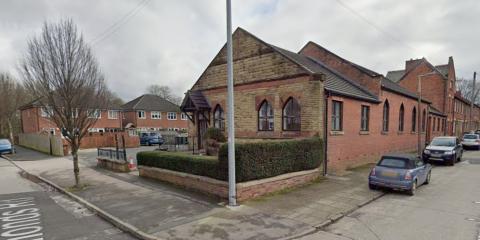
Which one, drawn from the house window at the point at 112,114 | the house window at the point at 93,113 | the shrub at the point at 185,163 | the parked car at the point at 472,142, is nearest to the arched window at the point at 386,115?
the shrub at the point at 185,163

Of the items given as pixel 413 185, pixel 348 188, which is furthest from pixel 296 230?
pixel 413 185

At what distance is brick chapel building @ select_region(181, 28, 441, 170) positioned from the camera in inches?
487

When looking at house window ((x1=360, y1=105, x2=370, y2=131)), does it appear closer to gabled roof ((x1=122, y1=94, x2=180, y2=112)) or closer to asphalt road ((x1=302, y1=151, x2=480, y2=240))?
asphalt road ((x1=302, y1=151, x2=480, y2=240))

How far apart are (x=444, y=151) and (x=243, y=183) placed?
15324 millimetres

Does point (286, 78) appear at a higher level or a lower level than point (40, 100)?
higher

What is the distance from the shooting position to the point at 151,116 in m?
46.6

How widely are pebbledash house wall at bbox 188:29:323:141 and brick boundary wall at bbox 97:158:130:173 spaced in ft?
20.1

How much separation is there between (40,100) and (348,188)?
41.4ft

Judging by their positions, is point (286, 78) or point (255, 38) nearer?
point (286, 78)

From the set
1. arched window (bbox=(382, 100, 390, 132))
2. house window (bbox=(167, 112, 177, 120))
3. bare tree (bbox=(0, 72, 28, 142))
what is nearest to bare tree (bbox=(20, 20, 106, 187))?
arched window (bbox=(382, 100, 390, 132))

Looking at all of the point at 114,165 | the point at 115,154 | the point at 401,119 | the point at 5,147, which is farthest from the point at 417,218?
the point at 5,147

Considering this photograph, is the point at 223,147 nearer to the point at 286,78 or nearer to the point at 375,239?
the point at 375,239

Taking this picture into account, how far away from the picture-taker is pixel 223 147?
8.51 meters

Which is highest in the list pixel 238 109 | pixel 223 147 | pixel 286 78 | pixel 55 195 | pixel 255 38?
pixel 255 38
